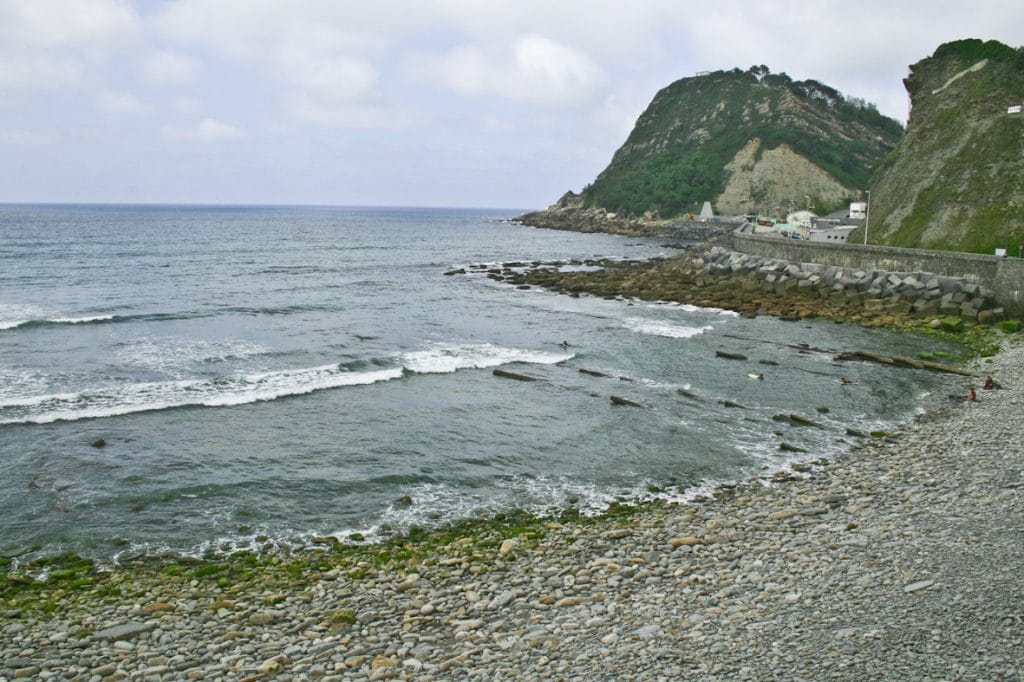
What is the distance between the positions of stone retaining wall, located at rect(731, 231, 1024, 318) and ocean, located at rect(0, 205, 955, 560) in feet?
21.4

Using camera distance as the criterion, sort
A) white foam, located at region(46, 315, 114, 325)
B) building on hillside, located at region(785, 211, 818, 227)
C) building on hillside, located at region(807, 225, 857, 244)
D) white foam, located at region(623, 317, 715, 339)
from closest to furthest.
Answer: white foam, located at region(623, 317, 715, 339) < white foam, located at region(46, 315, 114, 325) < building on hillside, located at region(807, 225, 857, 244) < building on hillside, located at region(785, 211, 818, 227)

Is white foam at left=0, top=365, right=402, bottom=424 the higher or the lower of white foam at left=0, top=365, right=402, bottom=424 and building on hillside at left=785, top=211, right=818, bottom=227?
the lower

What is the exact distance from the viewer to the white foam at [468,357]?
27484 millimetres

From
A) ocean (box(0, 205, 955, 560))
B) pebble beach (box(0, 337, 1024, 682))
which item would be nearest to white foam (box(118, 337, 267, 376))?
ocean (box(0, 205, 955, 560))

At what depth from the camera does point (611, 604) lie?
34.5ft

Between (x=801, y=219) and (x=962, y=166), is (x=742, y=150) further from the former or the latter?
(x=962, y=166)

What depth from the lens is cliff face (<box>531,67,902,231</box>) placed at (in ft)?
394

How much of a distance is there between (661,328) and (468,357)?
37.5 ft

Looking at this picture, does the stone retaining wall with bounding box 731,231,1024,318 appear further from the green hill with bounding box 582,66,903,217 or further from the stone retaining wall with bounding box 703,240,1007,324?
the green hill with bounding box 582,66,903,217

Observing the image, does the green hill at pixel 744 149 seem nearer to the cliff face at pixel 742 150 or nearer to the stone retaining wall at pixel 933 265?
the cliff face at pixel 742 150

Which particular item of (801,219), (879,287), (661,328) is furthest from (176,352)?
(801,219)

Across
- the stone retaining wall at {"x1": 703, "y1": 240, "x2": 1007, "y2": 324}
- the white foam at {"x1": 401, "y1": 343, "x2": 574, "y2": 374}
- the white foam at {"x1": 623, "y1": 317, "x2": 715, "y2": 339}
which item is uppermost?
the stone retaining wall at {"x1": 703, "y1": 240, "x2": 1007, "y2": 324}

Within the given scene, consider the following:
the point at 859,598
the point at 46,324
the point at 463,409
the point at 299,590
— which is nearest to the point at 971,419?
the point at 859,598

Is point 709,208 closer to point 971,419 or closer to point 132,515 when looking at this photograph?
point 971,419
